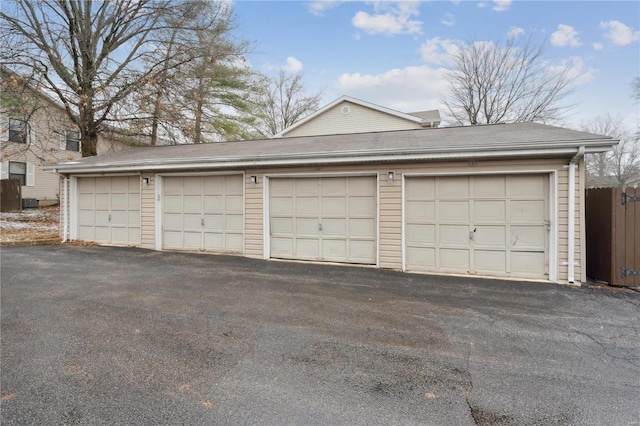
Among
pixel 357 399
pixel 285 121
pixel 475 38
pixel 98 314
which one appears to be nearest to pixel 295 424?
pixel 357 399

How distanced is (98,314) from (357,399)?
3.29 meters

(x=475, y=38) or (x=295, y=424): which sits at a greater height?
(x=475, y=38)


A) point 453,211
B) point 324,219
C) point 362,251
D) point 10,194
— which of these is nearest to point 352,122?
point 324,219

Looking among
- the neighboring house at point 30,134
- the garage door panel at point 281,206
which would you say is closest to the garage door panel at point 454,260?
the garage door panel at point 281,206

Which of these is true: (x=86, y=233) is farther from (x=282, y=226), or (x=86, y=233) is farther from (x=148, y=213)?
(x=282, y=226)

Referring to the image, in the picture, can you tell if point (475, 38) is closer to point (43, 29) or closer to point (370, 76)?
point (370, 76)

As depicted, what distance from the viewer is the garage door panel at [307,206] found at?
23.0 ft

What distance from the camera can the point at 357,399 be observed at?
2260mm

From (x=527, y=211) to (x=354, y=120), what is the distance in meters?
9.68

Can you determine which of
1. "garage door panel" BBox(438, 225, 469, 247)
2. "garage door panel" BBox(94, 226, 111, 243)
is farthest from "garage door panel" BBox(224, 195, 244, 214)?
"garage door panel" BBox(438, 225, 469, 247)

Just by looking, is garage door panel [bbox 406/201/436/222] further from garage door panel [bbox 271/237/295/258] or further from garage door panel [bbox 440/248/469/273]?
garage door panel [bbox 271/237/295/258]

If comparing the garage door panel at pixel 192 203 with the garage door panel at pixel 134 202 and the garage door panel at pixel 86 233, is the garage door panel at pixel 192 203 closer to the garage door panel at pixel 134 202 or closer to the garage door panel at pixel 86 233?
the garage door panel at pixel 134 202

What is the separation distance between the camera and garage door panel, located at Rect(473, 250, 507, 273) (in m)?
5.92

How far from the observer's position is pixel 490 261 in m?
5.97
